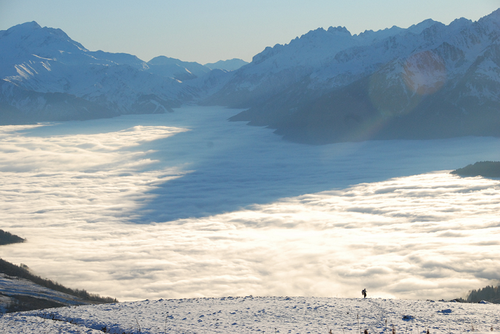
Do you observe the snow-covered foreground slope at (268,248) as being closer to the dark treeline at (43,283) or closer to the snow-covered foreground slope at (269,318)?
the dark treeline at (43,283)

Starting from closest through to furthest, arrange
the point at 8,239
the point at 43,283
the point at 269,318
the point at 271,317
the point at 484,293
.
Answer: the point at 269,318
the point at 271,317
the point at 43,283
the point at 484,293
the point at 8,239

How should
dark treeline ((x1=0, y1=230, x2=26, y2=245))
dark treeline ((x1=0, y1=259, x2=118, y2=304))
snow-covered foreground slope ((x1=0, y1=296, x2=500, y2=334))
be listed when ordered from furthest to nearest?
dark treeline ((x1=0, y1=230, x2=26, y2=245)) → dark treeline ((x1=0, y1=259, x2=118, y2=304)) → snow-covered foreground slope ((x1=0, y1=296, x2=500, y2=334))

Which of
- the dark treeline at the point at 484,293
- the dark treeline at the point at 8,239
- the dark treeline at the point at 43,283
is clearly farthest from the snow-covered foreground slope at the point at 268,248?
the dark treeline at the point at 43,283

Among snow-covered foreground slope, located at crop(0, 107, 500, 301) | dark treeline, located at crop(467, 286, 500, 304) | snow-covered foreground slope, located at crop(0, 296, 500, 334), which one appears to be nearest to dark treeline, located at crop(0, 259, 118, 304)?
snow-covered foreground slope, located at crop(0, 107, 500, 301)


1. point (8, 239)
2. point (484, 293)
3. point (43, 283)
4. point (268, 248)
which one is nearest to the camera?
point (43, 283)

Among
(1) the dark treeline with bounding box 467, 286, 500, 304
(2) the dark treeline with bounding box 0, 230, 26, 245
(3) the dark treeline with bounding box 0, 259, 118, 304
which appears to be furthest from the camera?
(2) the dark treeline with bounding box 0, 230, 26, 245

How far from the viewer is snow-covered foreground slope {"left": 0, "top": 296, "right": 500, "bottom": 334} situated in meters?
28.3

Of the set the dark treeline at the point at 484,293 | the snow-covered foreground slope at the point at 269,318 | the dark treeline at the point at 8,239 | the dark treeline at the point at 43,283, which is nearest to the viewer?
the snow-covered foreground slope at the point at 269,318

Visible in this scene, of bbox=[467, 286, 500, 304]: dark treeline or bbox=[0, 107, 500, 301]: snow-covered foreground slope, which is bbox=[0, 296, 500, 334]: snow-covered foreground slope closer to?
bbox=[467, 286, 500, 304]: dark treeline

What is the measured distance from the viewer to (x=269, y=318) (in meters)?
32.6

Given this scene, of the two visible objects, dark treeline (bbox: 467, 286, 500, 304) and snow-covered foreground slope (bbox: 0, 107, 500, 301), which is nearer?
dark treeline (bbox: 467, 286, 500, 304)

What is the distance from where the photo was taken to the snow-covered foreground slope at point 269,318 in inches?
1115

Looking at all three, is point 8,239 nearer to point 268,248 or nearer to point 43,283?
point 43,283

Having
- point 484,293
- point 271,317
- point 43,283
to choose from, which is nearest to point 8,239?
point 43,283
